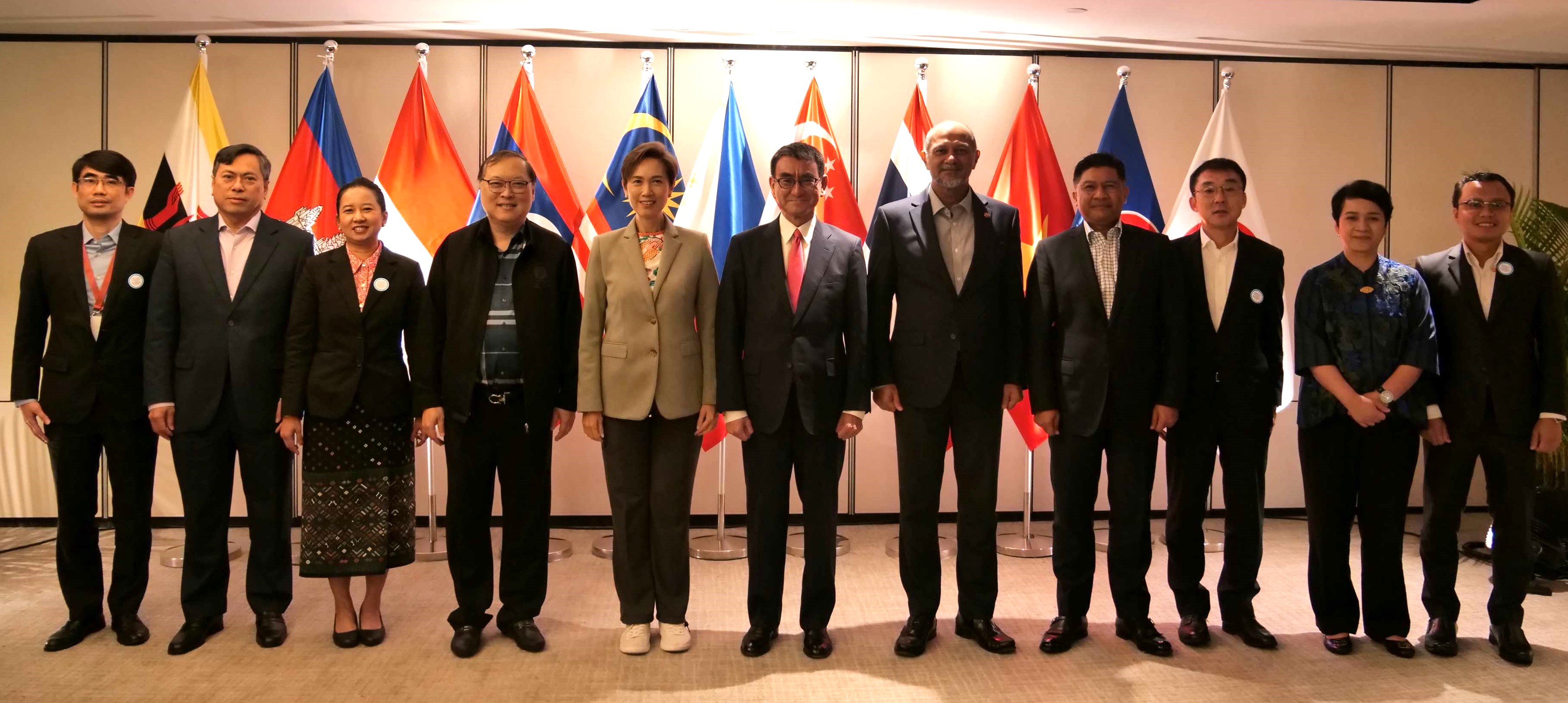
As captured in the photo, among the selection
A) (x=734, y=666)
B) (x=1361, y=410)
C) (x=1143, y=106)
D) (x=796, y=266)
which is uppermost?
(x=1143, y=106)

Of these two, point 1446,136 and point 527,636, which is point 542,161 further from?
point 1446,136

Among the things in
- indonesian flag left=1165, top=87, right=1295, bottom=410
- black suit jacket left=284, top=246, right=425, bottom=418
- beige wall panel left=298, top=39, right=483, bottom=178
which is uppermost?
beige wall panel left=298, top=39, right=483, bottom=178

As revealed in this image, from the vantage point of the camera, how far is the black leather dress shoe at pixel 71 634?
329 centimetres

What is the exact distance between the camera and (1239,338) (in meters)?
3.26

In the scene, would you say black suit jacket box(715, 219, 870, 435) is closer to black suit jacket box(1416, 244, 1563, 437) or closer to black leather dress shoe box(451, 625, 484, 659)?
black leather dress shoe box(451, 625, 484, 659)

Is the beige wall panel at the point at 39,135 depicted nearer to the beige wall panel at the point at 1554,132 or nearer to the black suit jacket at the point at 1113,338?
the black suit jacket at the point at 1113,338

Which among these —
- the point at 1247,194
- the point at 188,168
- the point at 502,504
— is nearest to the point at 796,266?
the point at 502,504

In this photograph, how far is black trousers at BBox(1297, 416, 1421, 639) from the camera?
3254 millimetres

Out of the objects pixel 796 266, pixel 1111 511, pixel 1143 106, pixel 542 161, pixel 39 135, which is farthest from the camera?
pixel 1143 106

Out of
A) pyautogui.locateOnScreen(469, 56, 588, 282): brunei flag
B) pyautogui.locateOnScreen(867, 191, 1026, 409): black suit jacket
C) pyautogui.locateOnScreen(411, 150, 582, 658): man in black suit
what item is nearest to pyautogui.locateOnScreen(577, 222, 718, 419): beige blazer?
pyautogui.locateOnScreen(411, 150, 582, 658): man in black suit

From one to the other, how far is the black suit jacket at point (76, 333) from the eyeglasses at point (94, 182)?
16cm

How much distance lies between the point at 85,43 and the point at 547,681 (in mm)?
4609

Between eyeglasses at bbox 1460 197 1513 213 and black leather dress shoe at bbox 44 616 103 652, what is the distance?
4912 millimetres

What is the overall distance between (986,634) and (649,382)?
140 cm
